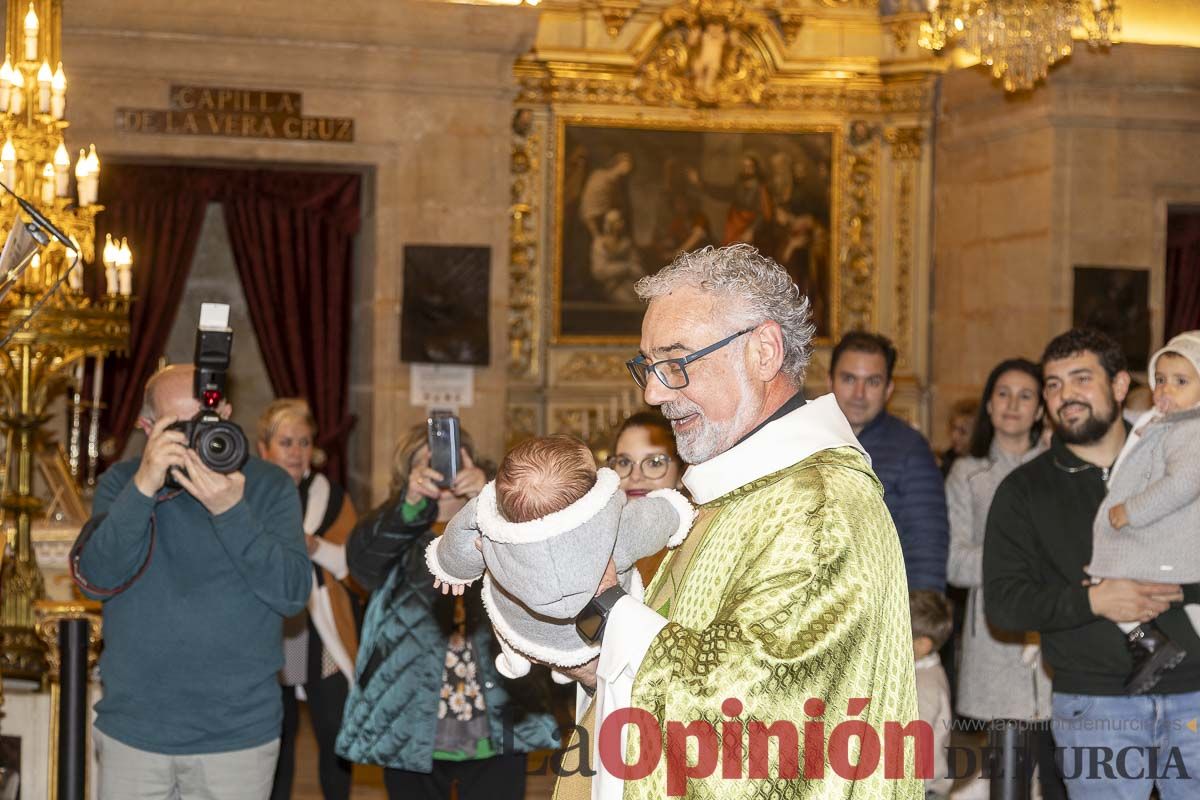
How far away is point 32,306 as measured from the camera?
19.2ft

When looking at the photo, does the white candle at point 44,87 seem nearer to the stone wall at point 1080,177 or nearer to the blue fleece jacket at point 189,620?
the blue fleece jacket at point 189,620

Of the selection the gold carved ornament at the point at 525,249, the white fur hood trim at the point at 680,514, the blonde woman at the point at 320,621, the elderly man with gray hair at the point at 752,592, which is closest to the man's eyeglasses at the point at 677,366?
the elderly man with gray hair at the point at 752,592

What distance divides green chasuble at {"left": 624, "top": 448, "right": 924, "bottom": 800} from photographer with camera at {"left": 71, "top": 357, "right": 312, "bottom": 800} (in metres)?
1.70

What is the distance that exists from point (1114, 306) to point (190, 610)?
7810 mm

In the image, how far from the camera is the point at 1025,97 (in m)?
10.6

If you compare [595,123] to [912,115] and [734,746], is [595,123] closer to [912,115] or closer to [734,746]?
[912,115]

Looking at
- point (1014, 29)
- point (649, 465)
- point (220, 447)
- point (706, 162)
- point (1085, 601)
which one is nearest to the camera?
point (220, 447)

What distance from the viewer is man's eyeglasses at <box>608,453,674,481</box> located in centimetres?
452

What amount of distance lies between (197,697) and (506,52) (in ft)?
21.8

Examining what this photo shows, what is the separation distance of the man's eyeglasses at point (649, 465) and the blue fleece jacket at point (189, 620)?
3.21 ft

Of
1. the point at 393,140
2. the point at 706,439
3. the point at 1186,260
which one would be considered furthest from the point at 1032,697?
the point at 1186,260

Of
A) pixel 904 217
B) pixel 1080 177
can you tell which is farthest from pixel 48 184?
pixel 904 217

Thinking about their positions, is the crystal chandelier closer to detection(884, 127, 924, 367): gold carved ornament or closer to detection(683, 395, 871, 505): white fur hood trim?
detection(884, 127, 924, 367): gold carved ornament

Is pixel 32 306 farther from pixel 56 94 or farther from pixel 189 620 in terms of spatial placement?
pixel 189 620
